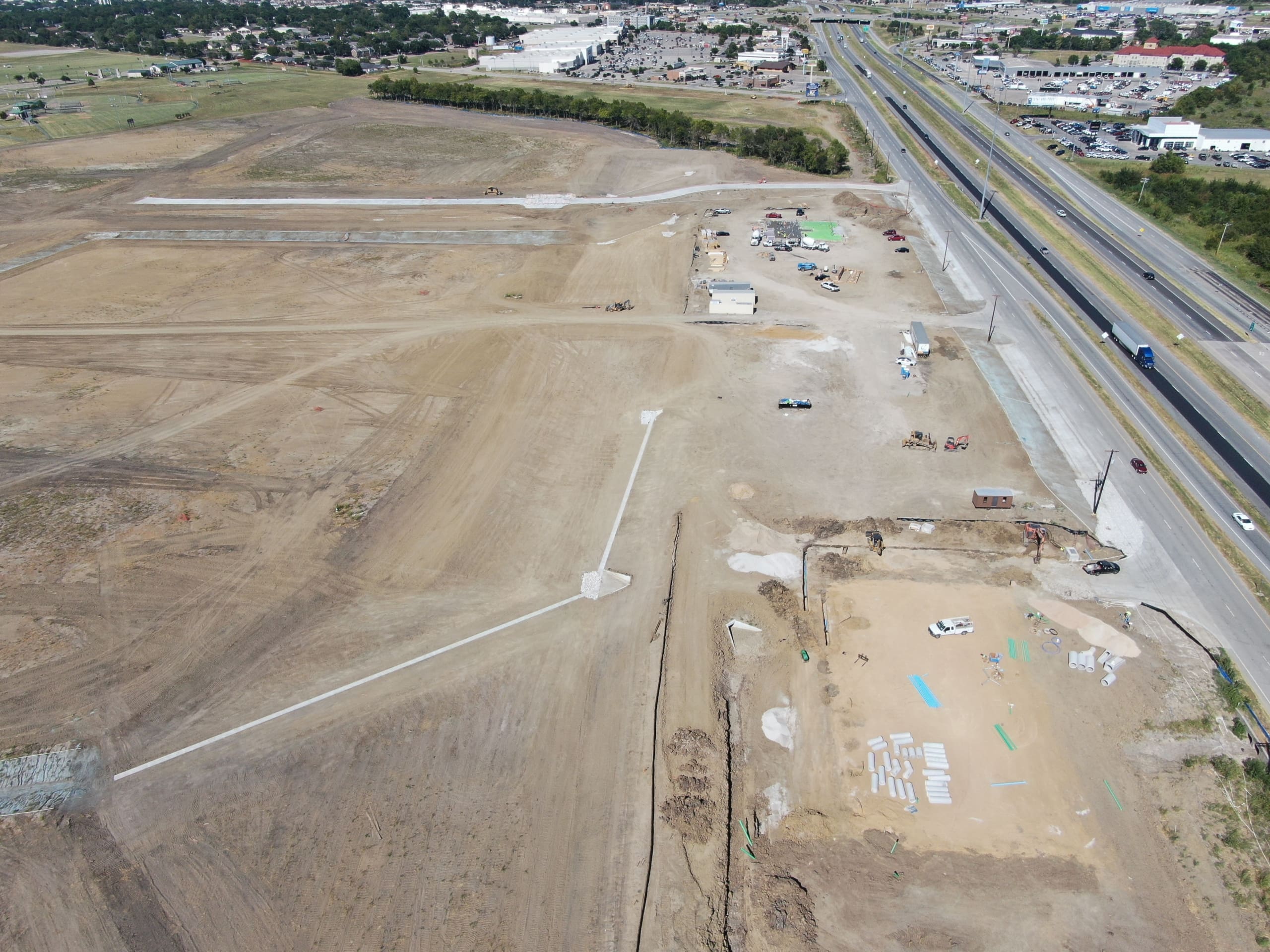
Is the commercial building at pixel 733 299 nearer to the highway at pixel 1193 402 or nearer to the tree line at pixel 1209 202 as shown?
the highway at pixel 1193 402

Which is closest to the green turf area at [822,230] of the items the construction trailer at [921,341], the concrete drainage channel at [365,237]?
the construction trailer at [921,341]

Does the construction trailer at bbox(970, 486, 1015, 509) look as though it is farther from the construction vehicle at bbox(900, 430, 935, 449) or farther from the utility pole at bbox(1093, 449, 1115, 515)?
the construction vehicle at bbox(900, 430, 935, 449)

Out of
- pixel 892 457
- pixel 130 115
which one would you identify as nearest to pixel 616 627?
pixel 892 457

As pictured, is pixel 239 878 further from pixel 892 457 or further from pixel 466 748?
pixel 892 457

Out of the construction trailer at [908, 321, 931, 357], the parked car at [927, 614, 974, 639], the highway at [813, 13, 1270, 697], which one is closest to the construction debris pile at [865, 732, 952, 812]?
the parked car at [927, 614, 974, 639]

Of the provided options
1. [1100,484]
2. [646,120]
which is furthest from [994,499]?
[646,120]

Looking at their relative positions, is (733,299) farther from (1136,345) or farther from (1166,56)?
Result: (1166,56)
